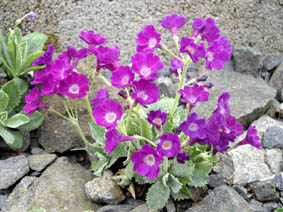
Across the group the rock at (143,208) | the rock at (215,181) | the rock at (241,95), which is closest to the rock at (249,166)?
the rock at (215,181)

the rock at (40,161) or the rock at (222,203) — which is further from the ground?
the rock at (222,203)

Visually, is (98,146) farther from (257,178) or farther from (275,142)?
(275,142)

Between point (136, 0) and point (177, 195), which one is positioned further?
point (136, 0)

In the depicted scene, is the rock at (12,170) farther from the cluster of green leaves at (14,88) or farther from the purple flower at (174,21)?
the purple flower at (174,21)

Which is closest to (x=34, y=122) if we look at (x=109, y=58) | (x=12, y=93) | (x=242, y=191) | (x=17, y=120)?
(x=17, y=120)

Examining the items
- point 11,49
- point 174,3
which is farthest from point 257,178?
point 11,49

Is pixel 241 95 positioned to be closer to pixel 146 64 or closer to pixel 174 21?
pixel 174 21

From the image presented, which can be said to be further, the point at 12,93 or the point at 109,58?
the point at 12,93
